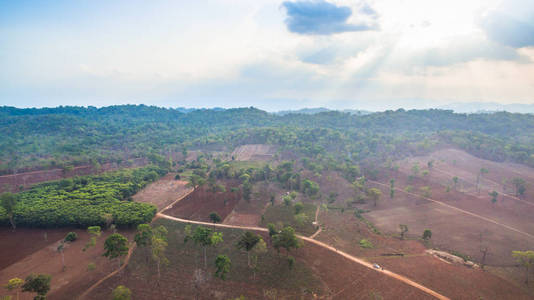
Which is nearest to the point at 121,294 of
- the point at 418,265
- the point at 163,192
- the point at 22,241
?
the point at 22,241

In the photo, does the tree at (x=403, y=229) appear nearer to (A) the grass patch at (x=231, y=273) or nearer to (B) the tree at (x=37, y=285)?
(A) the grass patch at (x=231, y=273)

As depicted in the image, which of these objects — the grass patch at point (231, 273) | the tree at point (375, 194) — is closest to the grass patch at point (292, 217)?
the grass patch at point (231, 273)

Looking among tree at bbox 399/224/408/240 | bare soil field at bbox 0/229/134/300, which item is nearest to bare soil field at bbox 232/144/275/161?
tree at bbox 399/224/408/240

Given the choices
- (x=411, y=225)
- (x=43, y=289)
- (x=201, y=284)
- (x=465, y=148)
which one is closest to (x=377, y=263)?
(x=411, y=225)

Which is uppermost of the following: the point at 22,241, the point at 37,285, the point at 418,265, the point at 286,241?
the point at 286,241

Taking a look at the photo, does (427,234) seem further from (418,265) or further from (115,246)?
(115,246)
